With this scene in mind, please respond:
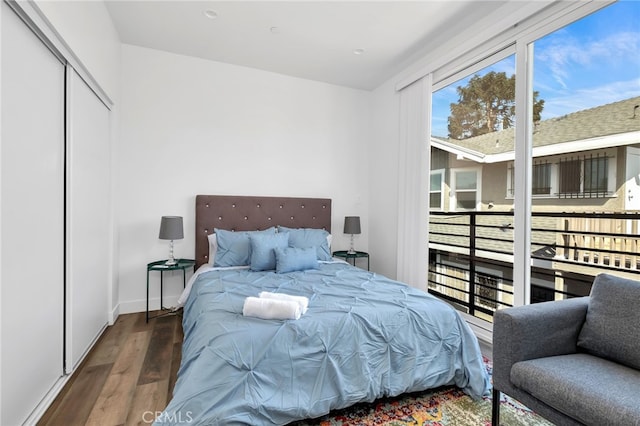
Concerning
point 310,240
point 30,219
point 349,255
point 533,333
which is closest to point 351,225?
point 349,255

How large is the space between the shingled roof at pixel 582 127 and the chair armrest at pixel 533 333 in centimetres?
130

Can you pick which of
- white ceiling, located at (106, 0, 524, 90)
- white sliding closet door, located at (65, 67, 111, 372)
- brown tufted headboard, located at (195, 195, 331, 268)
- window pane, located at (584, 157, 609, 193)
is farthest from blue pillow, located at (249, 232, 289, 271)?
window pane, located at (584, 157, 609, 193)

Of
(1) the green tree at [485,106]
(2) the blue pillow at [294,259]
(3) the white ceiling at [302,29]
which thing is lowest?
(2) the blue pillow at [294,259]

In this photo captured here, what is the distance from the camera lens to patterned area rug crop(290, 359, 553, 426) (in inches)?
67.1

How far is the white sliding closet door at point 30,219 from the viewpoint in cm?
144

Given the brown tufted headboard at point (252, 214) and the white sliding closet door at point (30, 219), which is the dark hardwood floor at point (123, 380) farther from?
the brown tufted headboard at point (252, 214)

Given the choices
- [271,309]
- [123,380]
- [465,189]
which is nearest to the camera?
[271,309]

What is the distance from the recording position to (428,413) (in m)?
1.79

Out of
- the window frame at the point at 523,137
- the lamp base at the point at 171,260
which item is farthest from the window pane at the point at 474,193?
the lamp base at the point at 171,260

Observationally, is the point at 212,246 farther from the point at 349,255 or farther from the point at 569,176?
the point at 569,176

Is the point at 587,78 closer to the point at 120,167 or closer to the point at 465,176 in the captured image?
the point at 465,176

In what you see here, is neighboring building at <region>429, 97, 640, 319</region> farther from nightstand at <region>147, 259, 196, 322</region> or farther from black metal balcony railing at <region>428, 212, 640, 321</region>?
nightstand at <region>147, 259, 196, 322</region>

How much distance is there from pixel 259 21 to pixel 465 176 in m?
2.57

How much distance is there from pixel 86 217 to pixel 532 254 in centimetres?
363
